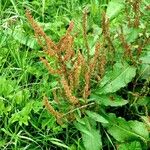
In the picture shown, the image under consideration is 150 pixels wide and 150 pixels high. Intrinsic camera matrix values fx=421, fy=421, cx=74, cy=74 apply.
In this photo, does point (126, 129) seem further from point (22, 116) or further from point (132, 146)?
point (22, 116)

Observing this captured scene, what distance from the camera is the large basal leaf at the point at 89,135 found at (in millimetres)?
2277

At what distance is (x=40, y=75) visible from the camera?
106 inches

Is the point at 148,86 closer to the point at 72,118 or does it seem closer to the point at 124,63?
the point at 124,63

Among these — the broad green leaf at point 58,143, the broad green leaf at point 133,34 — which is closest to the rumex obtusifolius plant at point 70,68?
the broad green leaf at point 58,143

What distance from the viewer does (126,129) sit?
7.85 feet

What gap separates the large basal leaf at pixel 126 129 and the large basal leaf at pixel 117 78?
0.17 meters

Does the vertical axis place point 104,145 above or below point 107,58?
below

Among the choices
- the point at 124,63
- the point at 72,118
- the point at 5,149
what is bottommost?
the point at 5,149

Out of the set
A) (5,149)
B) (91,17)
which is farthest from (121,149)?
(91,17)

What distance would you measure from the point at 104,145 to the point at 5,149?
56cm

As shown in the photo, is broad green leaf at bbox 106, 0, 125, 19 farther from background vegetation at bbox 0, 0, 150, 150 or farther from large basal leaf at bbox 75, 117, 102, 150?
large basal leaf at bbox 75, 117, 102, 150

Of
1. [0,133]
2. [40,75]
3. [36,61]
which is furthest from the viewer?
[36,61]

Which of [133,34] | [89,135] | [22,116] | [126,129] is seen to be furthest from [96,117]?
[133,34]

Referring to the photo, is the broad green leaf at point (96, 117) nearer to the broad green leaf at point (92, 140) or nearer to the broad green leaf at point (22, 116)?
the broad green leaf at point (92, 140)
